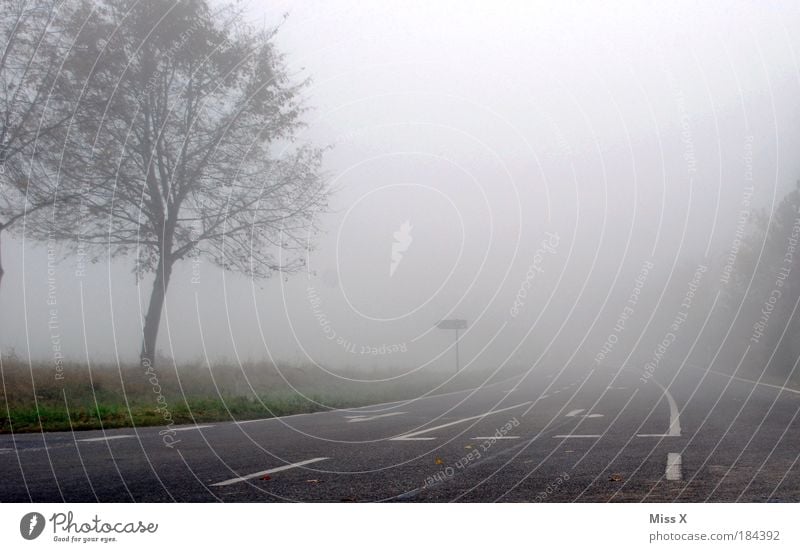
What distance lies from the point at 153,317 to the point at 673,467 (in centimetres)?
434

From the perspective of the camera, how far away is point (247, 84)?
6707 millimetres

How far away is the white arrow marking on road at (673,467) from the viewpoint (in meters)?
4.94

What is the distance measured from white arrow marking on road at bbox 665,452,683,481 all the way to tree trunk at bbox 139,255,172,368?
384 centimetres

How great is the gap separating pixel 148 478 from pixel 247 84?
364 centimetres

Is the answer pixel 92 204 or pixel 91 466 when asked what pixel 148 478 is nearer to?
pixel 91 466

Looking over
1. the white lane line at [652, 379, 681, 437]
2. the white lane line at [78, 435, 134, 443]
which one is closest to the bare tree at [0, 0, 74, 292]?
the white lane line at [78, 435, 134, 443]

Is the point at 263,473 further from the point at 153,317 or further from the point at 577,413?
the point at 577,413

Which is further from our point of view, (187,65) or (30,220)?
(187,65)

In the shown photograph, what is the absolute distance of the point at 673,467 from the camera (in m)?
5.52
